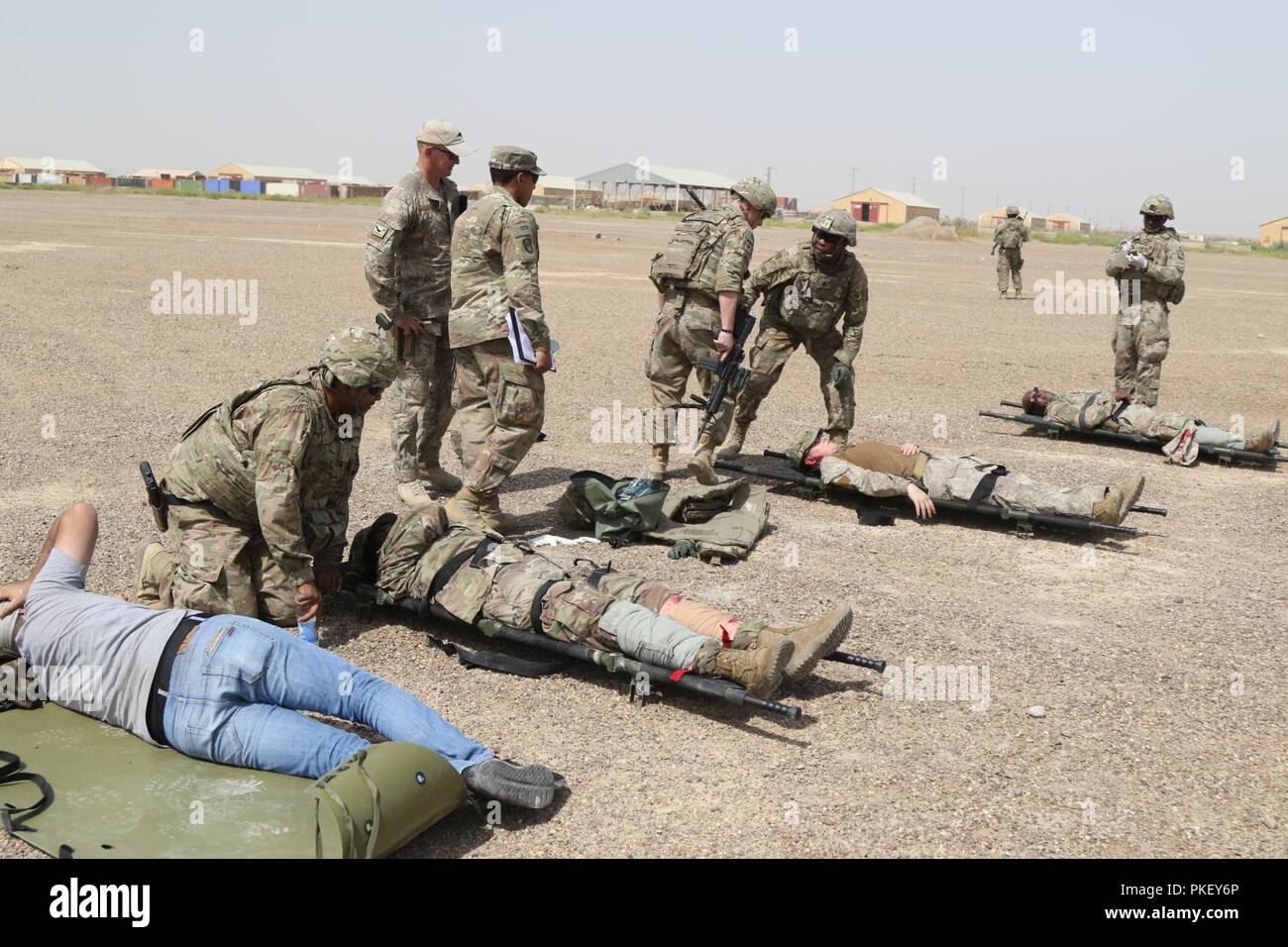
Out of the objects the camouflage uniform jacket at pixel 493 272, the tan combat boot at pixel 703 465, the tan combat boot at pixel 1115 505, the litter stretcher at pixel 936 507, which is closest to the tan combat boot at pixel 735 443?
the litter stretcher at pixel 936 507

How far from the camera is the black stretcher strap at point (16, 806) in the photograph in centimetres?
388

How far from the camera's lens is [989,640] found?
5832 mm

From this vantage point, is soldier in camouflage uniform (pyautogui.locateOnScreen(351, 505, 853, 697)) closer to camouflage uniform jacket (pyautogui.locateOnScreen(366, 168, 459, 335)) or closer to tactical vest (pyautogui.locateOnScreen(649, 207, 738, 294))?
camouflage uniform jacket (pyautogui.locateOnScreen(366, 168, 459, 335))

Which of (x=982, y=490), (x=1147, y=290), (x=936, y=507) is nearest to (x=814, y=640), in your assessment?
(x=982, y=490)

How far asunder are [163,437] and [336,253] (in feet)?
60.6

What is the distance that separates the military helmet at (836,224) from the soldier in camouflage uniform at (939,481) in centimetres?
159

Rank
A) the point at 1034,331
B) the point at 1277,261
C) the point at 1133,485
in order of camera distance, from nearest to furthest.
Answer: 1. the point at 1133,485
2. the point at 1034,331
3. the point at 1277,261

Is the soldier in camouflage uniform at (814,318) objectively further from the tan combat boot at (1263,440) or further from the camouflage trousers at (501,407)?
the tan combat boot at (1263,440)

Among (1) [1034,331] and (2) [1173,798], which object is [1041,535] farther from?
(1) [1034,331]

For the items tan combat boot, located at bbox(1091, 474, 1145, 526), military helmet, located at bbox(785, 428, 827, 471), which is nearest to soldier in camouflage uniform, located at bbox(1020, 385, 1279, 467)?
tan combat boot, located at bbox(1091, 474, 1145, 526)

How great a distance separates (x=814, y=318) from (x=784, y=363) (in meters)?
0.44

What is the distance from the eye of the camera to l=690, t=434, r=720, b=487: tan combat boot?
8.55 m

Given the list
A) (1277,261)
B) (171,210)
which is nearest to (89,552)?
(171,210)

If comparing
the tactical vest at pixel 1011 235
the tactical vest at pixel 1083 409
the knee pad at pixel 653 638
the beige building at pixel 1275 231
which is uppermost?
the beige building at pixel 1275 231
